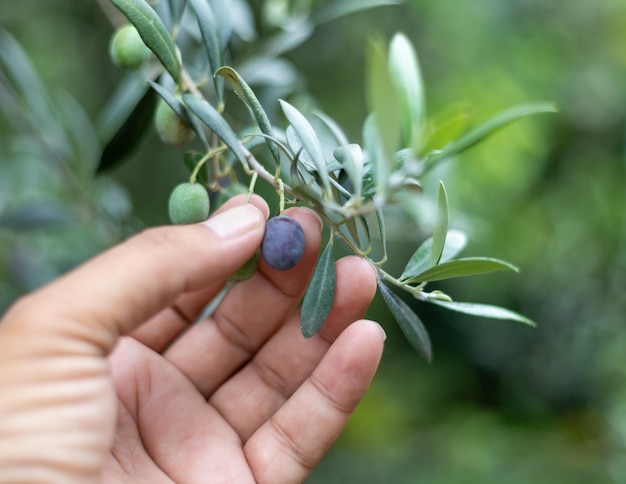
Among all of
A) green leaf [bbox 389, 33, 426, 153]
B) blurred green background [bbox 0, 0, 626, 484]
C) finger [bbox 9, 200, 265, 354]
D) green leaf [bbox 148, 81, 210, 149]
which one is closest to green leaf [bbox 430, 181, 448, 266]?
green leaf [bbox 389, 33, 426, 153]

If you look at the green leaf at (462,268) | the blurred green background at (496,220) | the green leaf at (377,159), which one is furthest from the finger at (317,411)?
the blurred green background at (496,220)

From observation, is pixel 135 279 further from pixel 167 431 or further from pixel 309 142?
pixel 167 431

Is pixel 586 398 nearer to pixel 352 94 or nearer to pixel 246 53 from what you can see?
pixel 352 94

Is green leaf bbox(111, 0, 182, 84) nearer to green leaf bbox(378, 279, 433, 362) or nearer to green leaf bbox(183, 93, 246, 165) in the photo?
green leaf bbox(183, 93, 246, 165)

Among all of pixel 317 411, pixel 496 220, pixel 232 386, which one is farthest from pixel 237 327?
pixel 496 220

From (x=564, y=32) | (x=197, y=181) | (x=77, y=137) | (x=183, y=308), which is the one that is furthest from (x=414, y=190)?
(x=564, y=32)

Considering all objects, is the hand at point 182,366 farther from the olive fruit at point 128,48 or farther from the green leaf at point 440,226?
the olive fruit at point 128,48
